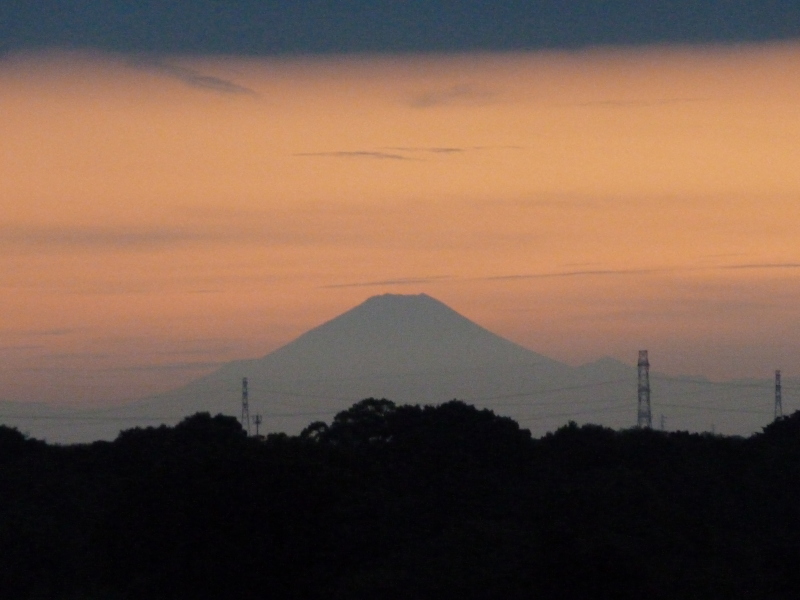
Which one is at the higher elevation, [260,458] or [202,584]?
[260,458]

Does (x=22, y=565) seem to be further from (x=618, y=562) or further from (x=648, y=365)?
(x=648, y=365)

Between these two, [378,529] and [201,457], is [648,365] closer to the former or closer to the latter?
A: [378,529]

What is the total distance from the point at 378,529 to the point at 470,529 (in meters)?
5.10

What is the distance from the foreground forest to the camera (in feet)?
117

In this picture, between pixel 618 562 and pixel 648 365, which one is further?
pixel 648 365

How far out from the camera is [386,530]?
152 ft

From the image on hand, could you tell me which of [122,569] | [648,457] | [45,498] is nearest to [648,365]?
[648,457]

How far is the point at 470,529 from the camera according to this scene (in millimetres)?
41562

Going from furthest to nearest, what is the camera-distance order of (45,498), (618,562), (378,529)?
1. (45,498)
2. (378,529)
3. (618,562)

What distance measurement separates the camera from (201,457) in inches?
1625

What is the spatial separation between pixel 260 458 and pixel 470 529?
21.3 ft

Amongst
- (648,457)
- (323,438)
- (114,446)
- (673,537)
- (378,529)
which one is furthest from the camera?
(323,438)

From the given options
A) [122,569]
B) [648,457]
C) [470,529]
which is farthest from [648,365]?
[122,569]

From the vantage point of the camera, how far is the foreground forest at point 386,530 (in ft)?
117
